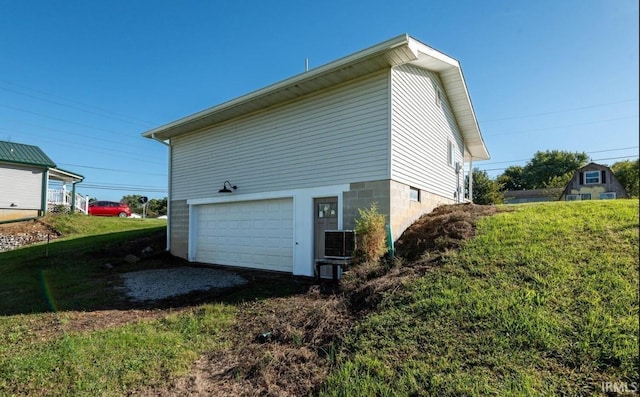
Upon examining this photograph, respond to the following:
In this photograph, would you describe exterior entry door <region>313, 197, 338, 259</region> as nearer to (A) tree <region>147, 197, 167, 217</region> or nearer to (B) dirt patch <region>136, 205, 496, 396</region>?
(B) dirt patch <region>136, 205, 496, 396</region>

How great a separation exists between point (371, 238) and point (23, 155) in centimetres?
2113

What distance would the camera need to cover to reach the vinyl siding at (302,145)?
673cm

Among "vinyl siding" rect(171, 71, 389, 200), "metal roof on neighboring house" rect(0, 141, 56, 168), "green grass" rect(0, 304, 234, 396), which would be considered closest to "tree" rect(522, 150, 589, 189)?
"vinyl siding" rect(171, 71, 389, 200)

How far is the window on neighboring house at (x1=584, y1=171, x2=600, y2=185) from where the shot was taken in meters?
22.3

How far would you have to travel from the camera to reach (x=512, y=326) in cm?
301

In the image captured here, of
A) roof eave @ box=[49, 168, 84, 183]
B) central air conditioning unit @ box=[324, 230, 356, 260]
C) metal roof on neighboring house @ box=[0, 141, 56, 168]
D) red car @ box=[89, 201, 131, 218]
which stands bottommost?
central air conditioning unit @ box=[324, 230, 356, 260]

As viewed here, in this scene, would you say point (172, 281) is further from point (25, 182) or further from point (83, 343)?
point (25, 182)

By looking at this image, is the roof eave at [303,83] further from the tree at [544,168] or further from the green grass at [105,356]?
the tree at [544,168]

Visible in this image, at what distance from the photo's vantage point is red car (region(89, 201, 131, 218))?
2311 cm

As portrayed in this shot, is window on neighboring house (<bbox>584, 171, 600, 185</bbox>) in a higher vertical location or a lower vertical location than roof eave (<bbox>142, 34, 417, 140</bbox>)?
lower

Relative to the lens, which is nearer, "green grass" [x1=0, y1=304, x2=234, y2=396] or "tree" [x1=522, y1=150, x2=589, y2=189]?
"green grass" [x1=0, y1=304, x2=234, y2=396]

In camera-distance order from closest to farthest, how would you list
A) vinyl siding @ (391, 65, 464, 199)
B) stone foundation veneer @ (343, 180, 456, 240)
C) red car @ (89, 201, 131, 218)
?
stone foundation veneer @ (343, 180, 456, 240), vinyl siding @ (391, 65, 464, 199), red car @ (89, 201, 131, 218)

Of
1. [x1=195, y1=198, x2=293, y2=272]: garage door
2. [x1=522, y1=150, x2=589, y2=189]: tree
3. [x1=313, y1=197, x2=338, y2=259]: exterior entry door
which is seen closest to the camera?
[x1=313, y1=197, x2=338, y2=259]: exterior entry door

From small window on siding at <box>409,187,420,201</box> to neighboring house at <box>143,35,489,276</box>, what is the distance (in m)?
0.03
